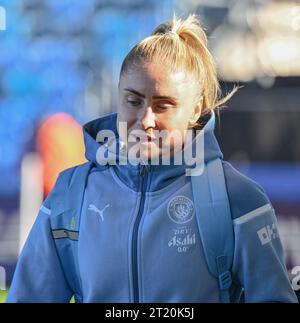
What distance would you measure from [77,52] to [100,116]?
0.52 feet

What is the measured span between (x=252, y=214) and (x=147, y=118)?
288 millimetres

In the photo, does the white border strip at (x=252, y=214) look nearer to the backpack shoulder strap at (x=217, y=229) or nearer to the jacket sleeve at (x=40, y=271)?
the backpack shoulder strap at (x=217, y=229)

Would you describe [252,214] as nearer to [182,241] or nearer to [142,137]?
[182,241]

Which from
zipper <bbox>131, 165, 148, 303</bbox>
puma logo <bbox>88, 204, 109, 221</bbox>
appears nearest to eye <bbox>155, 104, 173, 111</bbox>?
zipper <bbox>131, 165, 148, 303</bbox>

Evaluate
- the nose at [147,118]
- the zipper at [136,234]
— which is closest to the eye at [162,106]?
the nose at [147,118]

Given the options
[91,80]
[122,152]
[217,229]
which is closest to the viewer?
[217,229]

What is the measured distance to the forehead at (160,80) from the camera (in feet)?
4.47

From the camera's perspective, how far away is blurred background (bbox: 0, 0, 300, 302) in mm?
1561

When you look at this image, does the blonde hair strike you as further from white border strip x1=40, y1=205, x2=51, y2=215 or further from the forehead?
white border strip x1=40, y1=205, x2=51, y2=215

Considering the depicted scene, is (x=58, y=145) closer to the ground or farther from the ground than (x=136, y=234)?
farther from the ground

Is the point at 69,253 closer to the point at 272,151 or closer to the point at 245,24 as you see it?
the point at 272,151

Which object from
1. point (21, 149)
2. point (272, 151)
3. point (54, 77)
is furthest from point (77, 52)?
point (272, 151)

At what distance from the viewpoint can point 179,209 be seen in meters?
1.36

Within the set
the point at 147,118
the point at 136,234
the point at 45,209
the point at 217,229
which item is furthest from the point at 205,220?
the point at 45,209
